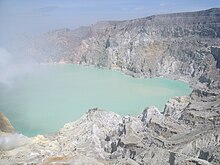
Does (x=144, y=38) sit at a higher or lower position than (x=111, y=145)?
higher

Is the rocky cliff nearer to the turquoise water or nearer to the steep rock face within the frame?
the steep rock face

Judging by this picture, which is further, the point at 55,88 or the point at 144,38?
the point at 144,38

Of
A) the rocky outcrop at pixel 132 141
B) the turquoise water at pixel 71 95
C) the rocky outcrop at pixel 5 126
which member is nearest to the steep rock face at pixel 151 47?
the turquoise water at pixel 71 95

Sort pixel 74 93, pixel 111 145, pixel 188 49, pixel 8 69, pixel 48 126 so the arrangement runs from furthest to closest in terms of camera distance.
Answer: pixel 8 69, pixel 188 49, pixel 74 93, pixel 48 126, pixel 111 145

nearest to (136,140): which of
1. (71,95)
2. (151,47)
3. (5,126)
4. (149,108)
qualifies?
(149,108)

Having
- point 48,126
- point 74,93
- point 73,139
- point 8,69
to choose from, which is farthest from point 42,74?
point 73,139

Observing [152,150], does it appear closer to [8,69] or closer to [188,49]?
[188,49]

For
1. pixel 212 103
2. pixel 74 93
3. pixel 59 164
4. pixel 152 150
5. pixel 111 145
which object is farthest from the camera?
pixel 74 93

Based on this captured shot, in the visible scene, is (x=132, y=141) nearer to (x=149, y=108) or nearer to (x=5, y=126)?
(x=149, y=108)

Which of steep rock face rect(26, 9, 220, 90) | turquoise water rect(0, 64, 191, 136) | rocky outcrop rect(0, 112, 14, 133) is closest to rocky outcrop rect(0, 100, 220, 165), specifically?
rocky outcrop rect(0, 112, 14, 133)
